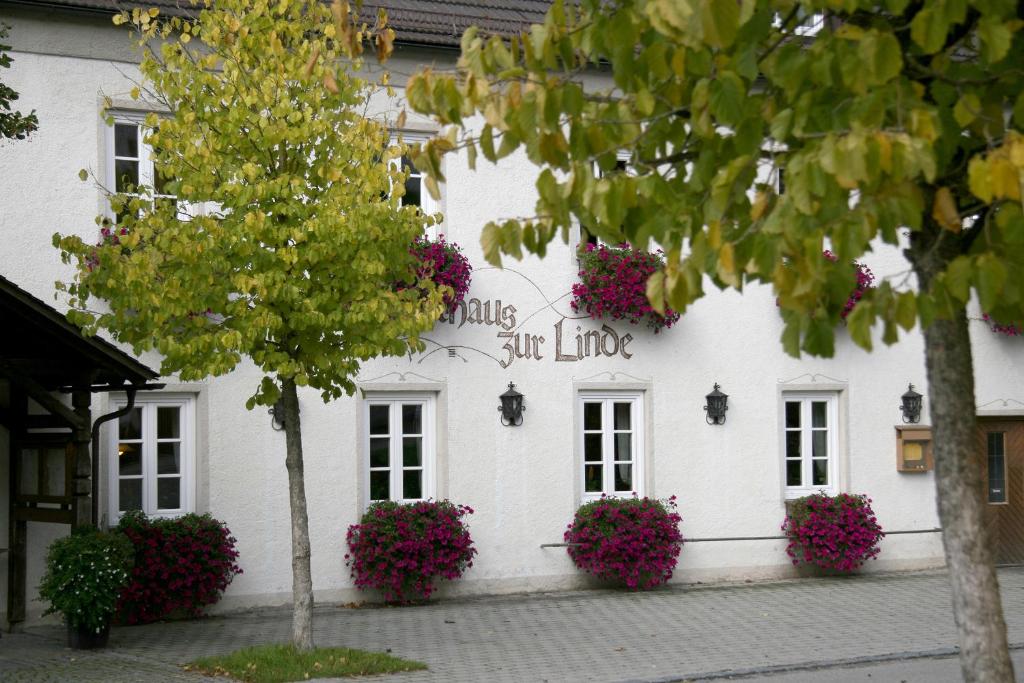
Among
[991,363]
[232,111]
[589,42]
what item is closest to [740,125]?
[589,42]

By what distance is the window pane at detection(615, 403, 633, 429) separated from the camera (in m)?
16.2

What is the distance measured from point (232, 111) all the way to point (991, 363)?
1160 centimetres

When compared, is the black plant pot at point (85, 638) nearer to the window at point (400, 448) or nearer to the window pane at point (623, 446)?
the window at point (400, 448)

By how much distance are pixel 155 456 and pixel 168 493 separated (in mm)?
406

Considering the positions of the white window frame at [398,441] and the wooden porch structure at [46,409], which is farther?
the white window frame at [398,441]

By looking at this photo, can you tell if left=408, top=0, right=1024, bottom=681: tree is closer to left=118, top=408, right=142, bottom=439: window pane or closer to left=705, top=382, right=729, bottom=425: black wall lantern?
left=118, top=408, right=142, bottom=439: window pane

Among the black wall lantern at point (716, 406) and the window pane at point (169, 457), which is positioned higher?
the black wall lantern at point (716, 406)

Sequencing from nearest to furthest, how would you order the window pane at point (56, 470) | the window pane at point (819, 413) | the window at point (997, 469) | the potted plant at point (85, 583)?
the potted plant at point (85, 583) → the window pane at point (56, 470) → the window pane at point (819, 413) → the window at point (997, 469)

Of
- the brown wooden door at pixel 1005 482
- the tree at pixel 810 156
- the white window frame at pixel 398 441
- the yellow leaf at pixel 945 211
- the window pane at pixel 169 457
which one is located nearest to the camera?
the tree at pixel 810 156

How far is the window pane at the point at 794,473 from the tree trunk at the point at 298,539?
317 inches

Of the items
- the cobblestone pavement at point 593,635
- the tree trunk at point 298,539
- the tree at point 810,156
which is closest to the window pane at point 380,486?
the cobblestone pavement at point 593,635

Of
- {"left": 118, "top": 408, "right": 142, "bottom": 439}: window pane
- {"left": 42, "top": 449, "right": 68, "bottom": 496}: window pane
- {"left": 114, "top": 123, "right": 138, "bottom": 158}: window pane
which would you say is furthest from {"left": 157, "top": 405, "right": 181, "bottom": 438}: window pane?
{"left": 114, "top": 123, "right": 138, "bottom": 158}: window pane

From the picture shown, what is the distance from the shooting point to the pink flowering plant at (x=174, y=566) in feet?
42.4

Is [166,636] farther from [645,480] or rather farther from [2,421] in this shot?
[645,480]
